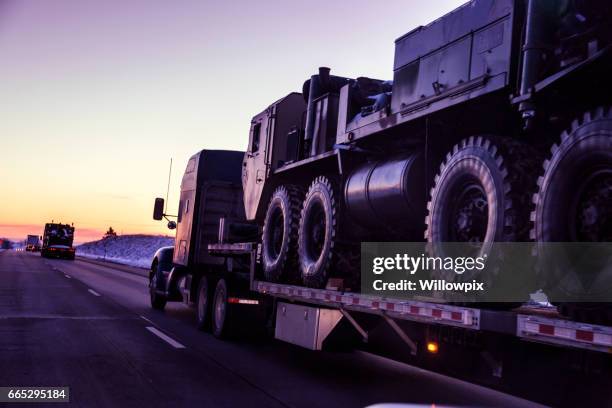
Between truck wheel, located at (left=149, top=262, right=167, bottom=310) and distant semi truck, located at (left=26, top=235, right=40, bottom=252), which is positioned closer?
truck wheel, located at (left=149, top=262, right=167, bottom=310)

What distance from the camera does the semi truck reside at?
4.57 m

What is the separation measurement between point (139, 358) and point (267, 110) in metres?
4.75

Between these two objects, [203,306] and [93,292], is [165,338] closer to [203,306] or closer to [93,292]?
[203,306]

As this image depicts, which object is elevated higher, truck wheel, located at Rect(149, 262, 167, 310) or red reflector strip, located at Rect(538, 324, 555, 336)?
red reflector strip, located at Rect(538, 324, 555, 336)

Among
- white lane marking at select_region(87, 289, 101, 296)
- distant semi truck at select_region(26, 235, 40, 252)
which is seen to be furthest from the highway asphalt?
distant semi truck at select_region(26, 235, 40, 252)

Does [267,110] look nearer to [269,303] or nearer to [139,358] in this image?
[269,303]

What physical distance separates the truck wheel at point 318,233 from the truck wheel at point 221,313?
100 inches

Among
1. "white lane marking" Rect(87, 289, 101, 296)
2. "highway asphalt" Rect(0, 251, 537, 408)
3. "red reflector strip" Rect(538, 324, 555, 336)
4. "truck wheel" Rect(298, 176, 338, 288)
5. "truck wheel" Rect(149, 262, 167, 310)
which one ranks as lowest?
"highway asphalt" Rect(0, 251, 537, 408)

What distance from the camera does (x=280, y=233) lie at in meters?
10.5

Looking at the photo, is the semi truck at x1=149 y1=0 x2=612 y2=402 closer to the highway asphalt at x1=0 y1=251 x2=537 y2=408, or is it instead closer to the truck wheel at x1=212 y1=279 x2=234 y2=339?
the truck wheel at x1=212 y1=279 x2=234 y2=339

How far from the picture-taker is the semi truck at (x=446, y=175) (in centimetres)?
457

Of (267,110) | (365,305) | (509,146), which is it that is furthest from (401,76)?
(267,110)

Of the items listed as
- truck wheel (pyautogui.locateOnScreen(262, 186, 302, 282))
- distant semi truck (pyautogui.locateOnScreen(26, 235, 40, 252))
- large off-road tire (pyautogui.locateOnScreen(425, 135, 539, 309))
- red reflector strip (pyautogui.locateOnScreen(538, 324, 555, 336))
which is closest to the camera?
red reflector strip (pyautogui.locateOnScreen(538, 324, 555, 336))

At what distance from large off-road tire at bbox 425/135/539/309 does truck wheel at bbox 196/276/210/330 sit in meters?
7.12
